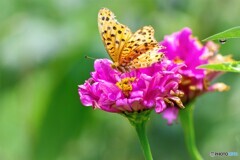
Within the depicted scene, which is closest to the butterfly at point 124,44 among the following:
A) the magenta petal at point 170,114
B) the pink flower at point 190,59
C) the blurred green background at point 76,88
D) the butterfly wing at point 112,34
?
the butterfly wing at point 112,34

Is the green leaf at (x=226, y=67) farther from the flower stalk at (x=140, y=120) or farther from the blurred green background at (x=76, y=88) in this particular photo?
the blurred green background at (x=76, y=88)

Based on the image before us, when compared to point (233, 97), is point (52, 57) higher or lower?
higher

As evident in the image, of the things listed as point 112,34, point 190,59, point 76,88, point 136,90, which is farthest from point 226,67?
point 76,88

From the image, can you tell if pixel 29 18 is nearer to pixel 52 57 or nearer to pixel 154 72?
pixel 52 57

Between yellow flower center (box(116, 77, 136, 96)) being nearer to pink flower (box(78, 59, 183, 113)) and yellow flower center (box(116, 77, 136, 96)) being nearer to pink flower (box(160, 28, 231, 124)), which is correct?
pink flower (box(78, 59, 183, 113))

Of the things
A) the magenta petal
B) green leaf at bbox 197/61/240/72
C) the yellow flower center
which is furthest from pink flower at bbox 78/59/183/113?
the magenta petal

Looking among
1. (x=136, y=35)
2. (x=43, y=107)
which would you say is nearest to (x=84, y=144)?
(x=43, y=107)

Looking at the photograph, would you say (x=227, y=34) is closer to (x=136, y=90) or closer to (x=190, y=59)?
(x=136, y=90)
